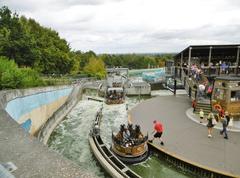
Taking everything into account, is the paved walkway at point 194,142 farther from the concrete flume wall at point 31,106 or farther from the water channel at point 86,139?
the concrete flume wall at point 31,106

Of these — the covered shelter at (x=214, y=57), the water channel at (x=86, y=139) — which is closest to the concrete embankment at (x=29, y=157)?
the water channel at (x=86, y=139)

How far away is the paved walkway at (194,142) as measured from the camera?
9375 mm

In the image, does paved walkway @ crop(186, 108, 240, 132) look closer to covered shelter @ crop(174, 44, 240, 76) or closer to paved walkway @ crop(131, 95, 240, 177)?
paved walkway @ crop(131, 95, 240, 177)

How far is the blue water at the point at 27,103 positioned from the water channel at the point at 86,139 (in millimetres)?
2348

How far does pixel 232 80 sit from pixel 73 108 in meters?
16.1

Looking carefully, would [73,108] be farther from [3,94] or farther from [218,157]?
[218,157]

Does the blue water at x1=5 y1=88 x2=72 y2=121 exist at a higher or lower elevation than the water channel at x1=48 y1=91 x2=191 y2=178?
higher

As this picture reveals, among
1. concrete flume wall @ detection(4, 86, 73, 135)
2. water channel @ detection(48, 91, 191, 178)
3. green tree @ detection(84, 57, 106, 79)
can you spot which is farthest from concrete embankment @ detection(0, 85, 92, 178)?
green tree @ detection(84, 57, 106, 79)

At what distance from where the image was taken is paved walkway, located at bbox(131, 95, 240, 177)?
9.38 meters

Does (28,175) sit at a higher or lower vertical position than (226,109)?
higher

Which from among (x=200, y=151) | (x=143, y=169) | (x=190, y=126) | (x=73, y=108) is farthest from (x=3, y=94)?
(x=73, y=108)

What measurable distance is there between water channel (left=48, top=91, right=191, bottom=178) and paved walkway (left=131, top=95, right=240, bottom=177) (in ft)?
3.68

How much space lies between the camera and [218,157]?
9758 millimetres

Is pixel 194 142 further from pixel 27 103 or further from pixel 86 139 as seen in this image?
pixel 27 103
